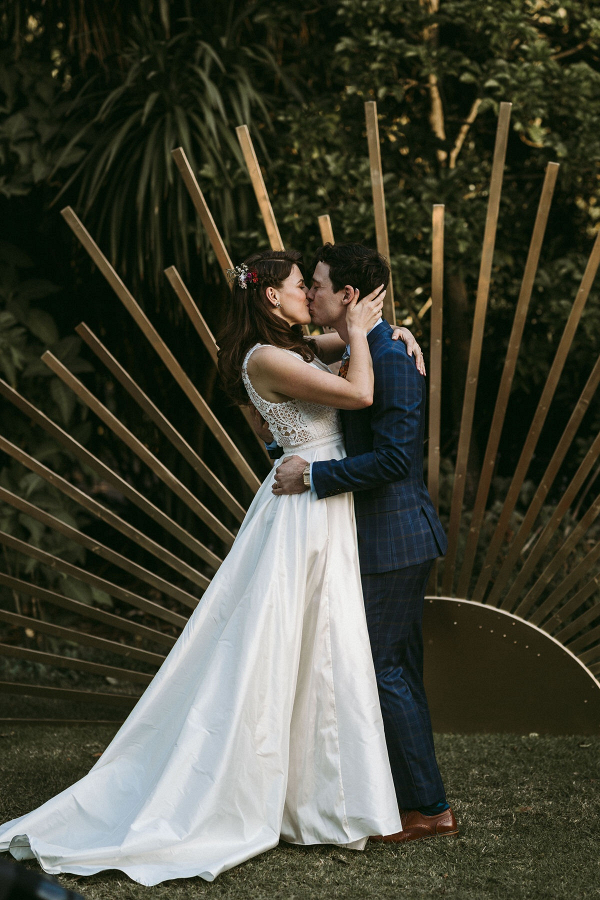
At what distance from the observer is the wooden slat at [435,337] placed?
2844 mm

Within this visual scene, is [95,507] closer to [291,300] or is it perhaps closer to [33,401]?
[291,300]

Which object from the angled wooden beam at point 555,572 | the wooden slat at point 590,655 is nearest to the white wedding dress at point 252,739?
the angled wooden beam at point 555,572

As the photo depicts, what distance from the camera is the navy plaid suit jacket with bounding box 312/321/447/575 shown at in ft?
7.37

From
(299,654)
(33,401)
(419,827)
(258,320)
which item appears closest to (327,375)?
(258,320)

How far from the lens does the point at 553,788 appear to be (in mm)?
2650

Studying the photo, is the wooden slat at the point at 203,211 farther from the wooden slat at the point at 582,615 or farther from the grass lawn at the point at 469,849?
the grass lawn at the point at 469,849

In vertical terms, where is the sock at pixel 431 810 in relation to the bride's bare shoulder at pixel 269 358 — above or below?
below

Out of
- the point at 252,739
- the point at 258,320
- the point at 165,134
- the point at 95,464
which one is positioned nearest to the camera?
the point at 252,739

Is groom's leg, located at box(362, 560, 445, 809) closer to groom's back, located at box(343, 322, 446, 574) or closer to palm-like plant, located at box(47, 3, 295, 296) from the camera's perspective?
groom's back, located at box(343, 322, 446, 574)

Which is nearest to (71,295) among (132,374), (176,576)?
(132,374)

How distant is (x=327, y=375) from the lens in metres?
2.26

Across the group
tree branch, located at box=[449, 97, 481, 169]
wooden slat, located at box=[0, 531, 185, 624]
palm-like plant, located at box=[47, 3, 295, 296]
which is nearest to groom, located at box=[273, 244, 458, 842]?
wooden slat, located at box=[0, 531, 185, 624]

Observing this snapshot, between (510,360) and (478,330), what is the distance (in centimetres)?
14

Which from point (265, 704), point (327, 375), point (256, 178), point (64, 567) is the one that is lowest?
point (64, 567)
